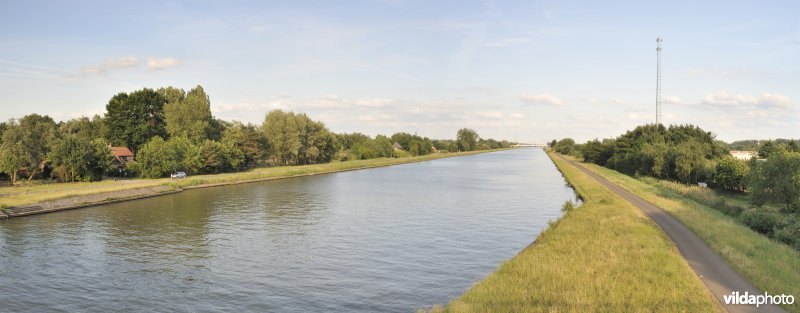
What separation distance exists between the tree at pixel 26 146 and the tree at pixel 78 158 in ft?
6.05

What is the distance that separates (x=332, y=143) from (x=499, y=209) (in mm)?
94537

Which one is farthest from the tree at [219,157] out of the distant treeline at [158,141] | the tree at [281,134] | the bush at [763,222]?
the bush at [763,222]

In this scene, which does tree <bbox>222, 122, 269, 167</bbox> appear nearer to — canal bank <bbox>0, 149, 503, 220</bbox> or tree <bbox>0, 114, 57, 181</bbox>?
canal bank <bbox>0, 149, 503, 220</bbox>

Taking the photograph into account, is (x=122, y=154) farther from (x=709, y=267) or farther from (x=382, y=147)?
(x=709, y=267)

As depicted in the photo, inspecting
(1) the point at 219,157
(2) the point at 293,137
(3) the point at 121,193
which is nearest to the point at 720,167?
(3) the point at 121,193

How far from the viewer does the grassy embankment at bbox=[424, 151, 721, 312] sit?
54.4 feet

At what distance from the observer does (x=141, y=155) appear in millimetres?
83312

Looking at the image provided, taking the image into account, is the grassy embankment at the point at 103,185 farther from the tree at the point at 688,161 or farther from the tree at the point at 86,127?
the tree at the point at 688,161

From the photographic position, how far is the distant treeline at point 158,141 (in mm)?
71188

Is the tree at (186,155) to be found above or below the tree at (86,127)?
below

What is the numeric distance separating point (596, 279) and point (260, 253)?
1906 centimetres

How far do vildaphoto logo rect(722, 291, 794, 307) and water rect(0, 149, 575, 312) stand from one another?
1001cm

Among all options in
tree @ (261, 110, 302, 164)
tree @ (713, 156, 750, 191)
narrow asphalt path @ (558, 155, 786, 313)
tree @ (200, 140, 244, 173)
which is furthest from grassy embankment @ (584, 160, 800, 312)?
tree @ (261, 110, 302, 164)

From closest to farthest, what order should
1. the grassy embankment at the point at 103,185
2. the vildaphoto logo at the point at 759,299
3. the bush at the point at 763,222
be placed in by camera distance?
the vildaphoto logo at the point at 759,299, the bush at the point at 763,222, the grassy embankment at the point at 103,185
